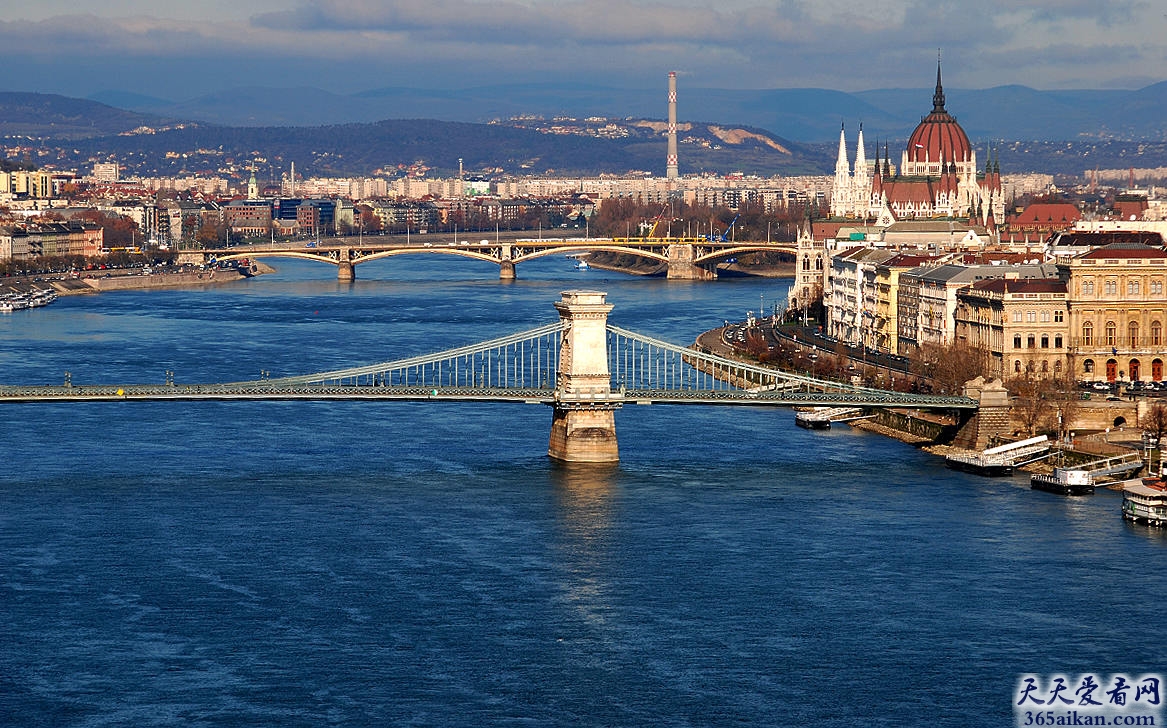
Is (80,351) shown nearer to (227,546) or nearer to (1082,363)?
(1082,363)

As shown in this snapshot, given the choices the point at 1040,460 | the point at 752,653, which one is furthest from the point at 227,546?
the point at 1040,460

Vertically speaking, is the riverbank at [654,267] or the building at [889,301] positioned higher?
the building at [889,301]

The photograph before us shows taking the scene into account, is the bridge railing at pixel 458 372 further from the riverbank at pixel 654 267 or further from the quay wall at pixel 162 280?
the riverbank at pixel 654 267

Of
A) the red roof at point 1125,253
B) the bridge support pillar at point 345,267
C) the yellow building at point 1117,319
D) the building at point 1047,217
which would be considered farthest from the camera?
the bridge support pillar at point 345,267

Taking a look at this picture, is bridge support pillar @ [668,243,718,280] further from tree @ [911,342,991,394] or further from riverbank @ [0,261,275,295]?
tree @ [911,342,991,394]

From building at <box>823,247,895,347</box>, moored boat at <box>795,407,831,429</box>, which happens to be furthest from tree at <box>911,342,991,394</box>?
building at <box>823,247,895,347</box>

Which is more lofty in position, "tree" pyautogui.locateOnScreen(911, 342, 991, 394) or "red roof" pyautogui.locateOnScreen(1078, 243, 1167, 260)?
"red roof" pyautogui.locateOnScreen(1078, 243, 1167, 260)

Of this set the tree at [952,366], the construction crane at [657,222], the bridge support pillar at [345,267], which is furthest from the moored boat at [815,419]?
the construction crane at [657,222]
